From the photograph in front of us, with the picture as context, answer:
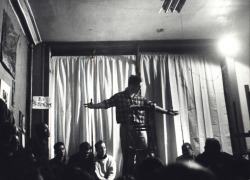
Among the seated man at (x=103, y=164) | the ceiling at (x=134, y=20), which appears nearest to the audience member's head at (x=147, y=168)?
the seated man at (x=103, y=164)

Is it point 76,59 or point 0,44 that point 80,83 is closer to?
point 76,59

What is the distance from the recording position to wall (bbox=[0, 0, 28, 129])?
4.01m

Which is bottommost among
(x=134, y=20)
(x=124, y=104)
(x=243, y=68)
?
(x=124, y=104)

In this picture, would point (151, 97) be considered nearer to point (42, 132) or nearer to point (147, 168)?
point (42, 132)

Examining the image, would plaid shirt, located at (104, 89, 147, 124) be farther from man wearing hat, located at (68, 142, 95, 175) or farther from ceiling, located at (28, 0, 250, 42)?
ceiling, located at (28, 0, 250, 42)

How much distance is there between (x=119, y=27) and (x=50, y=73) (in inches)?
63.8

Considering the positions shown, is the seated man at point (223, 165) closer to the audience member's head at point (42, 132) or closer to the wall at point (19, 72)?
the audience member's head at point (42, 132)

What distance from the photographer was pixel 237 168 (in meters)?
1.78

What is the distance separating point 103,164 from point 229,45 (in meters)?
3.51

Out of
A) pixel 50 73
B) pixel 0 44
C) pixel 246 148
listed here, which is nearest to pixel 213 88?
pixel 246 148

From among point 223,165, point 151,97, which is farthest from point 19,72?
point 223,165

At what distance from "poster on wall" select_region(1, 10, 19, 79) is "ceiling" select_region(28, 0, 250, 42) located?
2.14 ft

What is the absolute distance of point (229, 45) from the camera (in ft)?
20.0

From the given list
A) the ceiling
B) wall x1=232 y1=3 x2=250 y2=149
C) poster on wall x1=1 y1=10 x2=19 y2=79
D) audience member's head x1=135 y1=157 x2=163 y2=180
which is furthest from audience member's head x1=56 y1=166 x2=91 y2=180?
wall x1=232 y1=3 x2=250 y2=149
